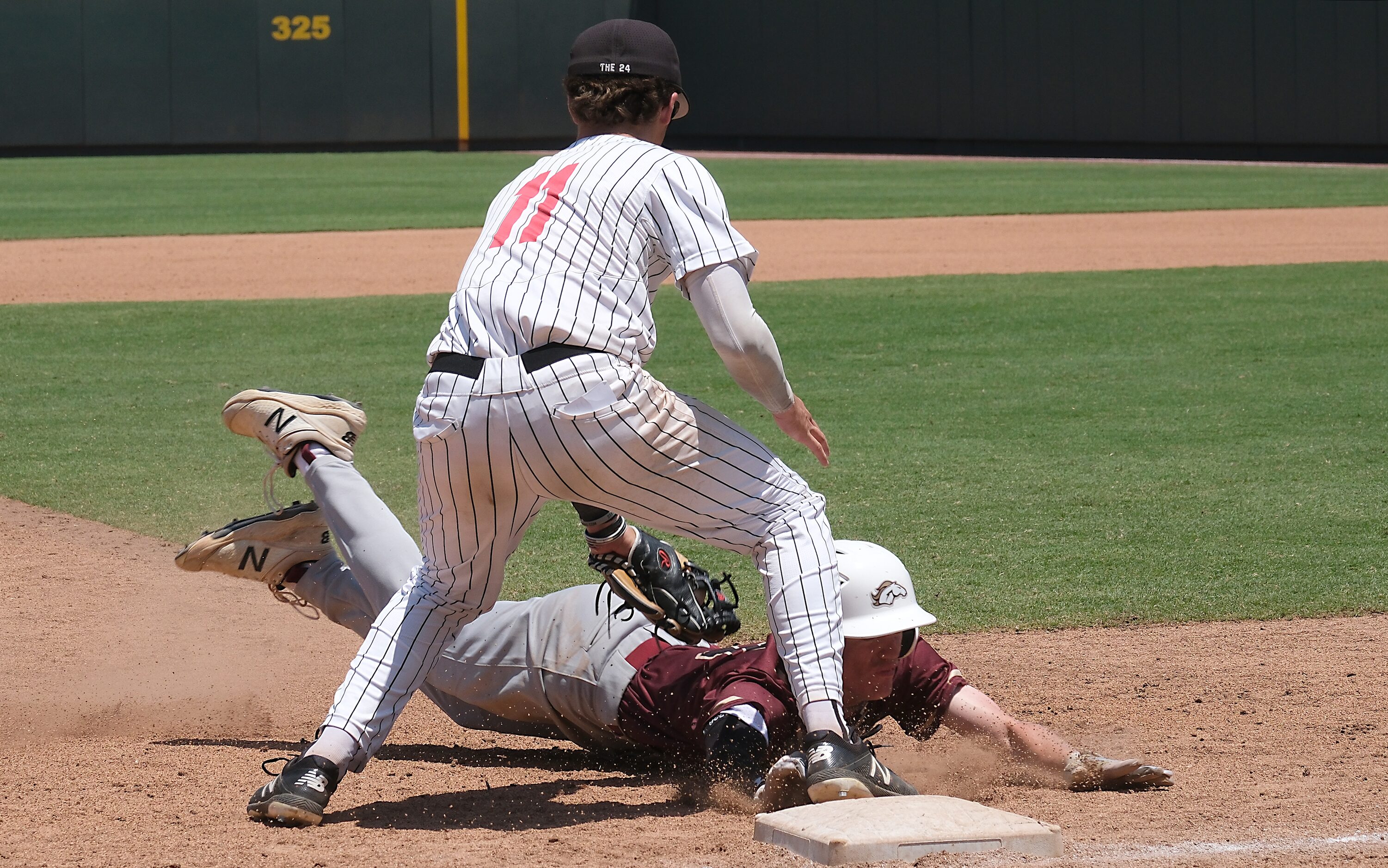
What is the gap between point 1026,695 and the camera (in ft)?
12.5

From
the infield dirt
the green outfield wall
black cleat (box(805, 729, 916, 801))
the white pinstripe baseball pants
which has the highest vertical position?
the green outfield wall

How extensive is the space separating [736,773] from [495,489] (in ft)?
2.37

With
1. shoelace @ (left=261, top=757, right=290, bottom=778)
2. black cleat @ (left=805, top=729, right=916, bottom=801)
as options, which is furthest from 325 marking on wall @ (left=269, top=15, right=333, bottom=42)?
black cleat @ (left=805, top=729, right=916, bottom=801)

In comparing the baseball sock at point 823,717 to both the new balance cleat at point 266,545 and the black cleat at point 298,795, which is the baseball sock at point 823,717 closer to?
the black cleat at point 298,795

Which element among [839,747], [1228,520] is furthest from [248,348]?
[839,747]

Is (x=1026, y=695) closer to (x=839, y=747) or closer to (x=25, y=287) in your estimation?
(x=839, y=747)

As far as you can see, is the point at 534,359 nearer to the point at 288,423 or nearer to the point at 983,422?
the point at 288,423

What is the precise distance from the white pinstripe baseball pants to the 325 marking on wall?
26540 mm

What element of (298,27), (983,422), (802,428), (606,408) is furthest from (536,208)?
(298,27)

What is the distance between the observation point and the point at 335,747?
285cm

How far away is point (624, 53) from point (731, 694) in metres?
1.23

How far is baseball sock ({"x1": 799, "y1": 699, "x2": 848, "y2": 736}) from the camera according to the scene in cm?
273

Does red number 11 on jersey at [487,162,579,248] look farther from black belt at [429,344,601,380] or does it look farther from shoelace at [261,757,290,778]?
shoelace at [261,757,290,778]

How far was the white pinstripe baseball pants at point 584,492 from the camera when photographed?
8.76 ft
